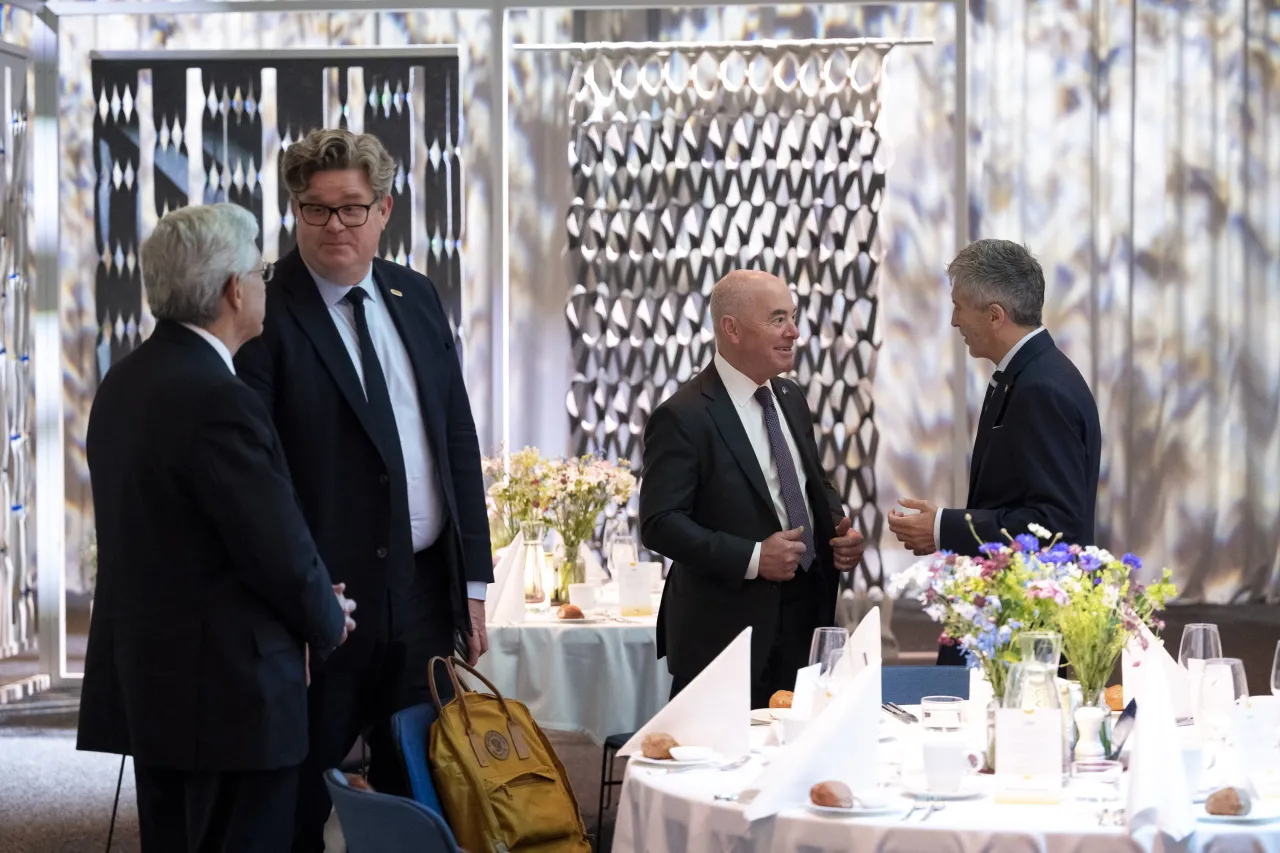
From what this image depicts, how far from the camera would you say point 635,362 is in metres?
7.75

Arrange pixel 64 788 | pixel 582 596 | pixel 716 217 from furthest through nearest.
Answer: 1. pixel 716 217
2. pixel 64 788
3. pixel 582 596

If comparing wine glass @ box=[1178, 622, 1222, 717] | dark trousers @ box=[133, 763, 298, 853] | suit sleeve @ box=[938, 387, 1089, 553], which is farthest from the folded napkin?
dark trousers @ box=[133, 763, 298, 853]

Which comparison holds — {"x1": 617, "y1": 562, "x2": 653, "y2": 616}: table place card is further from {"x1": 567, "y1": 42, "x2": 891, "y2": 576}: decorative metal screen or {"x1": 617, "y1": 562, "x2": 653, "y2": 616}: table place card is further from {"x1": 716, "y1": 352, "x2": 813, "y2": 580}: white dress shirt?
{"x1": 567, "y1": 42, "x2": 891, "y2": 576}: decorative metal screen

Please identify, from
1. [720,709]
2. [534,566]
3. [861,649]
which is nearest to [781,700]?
[861,649]

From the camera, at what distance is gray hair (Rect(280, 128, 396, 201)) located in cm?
288

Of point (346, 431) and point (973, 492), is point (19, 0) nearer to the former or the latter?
point (346, 431)

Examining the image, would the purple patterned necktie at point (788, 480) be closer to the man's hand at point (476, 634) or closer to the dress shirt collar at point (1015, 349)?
the dress shirt collar at point (1015, 349)

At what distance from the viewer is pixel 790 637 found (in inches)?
142

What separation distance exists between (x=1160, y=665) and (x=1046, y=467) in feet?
3.02

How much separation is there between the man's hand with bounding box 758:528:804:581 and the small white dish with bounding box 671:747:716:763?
104cm

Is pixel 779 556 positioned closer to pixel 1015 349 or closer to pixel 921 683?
pixel 921 683

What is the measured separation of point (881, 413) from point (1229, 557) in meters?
2.06

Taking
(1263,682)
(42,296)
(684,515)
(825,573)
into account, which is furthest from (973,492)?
(42,296)

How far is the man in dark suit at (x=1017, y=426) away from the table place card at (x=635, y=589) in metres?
1.01
